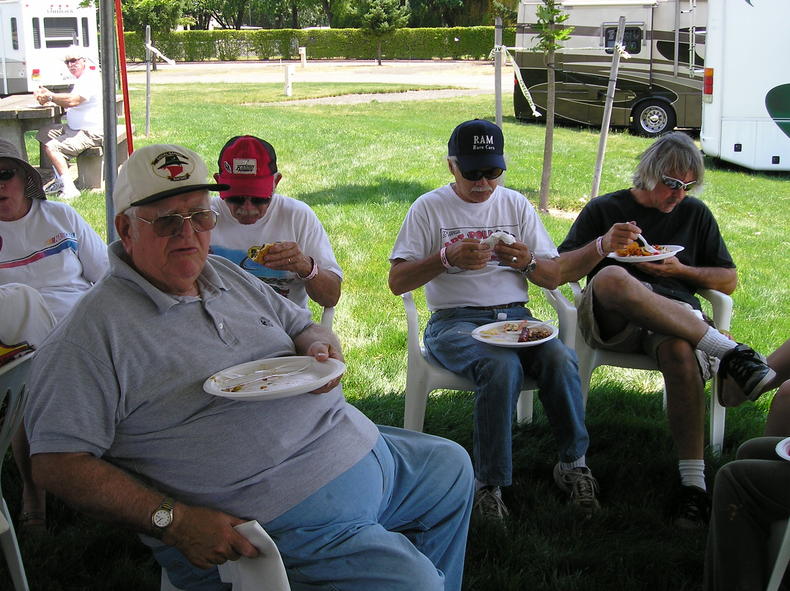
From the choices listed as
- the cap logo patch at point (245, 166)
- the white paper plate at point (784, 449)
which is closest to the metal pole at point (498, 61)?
the cap logo patch at point (245, 166)

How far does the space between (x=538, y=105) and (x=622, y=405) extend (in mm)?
12208

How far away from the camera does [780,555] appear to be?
6.79 ft

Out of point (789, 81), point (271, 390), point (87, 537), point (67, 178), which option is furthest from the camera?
point (789, 81)

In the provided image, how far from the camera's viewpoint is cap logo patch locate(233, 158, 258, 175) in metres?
2.99

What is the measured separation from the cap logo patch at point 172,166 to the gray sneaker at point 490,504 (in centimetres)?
157

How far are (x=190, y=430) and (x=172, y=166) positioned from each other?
2.09 feet

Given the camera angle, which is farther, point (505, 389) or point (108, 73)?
point (108, 73)

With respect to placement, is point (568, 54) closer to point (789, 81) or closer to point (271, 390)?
point (789, 81)

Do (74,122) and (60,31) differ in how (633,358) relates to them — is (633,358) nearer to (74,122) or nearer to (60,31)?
(74,122)

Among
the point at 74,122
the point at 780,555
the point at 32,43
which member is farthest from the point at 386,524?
the point at 32,43

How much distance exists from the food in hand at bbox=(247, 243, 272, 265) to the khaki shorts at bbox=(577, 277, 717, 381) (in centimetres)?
133

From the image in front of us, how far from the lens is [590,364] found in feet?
11.6

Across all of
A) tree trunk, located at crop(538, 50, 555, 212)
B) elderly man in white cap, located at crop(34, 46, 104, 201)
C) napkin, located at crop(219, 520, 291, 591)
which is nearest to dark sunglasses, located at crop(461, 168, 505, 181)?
napkin, located at crop(219, 520, 291, 591)

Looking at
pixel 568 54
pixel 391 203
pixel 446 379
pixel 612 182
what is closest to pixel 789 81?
pixel 612 182
